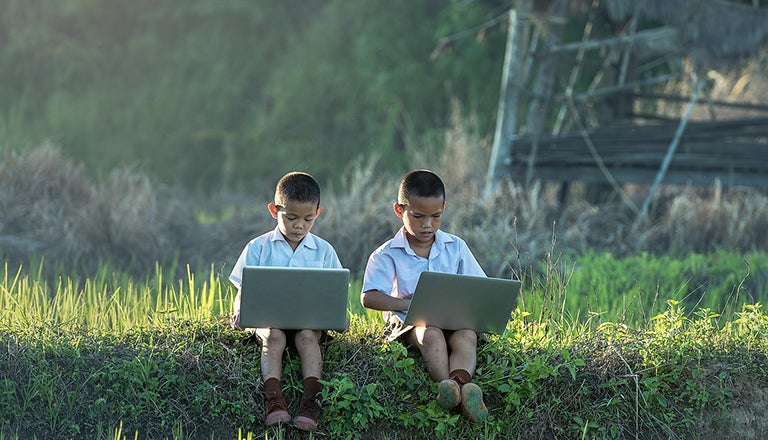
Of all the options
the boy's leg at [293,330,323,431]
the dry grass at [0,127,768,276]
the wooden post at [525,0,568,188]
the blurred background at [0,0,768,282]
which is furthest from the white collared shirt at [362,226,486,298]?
the wooden post at [525,0,568,188]

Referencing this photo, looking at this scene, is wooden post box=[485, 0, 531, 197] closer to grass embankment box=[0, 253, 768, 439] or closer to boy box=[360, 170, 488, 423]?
grass embankment box=[0, 253, 768, 439]

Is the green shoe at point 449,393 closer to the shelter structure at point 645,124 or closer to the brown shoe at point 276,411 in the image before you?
the brown shoe at point 276,411

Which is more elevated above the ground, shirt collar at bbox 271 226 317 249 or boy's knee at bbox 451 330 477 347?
shirt collar at bbox 271 226 317 249

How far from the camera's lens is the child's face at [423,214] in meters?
4.77

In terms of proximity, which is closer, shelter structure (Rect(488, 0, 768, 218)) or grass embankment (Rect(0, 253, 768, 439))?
grass embankment (Rect(0, 253, 768, 439))

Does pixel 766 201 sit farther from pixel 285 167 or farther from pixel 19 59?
pixel 19 59

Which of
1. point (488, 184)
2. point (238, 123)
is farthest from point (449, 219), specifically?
point (238, 123)

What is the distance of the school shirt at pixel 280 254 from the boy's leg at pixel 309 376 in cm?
33

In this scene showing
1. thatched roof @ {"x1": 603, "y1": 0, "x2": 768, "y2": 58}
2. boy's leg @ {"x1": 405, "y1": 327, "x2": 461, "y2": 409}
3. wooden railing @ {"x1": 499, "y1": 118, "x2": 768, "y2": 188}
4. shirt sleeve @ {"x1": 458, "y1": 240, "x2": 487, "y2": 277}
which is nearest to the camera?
boy's leg @ {"x1": 405, "y1": 327, "x2": 461, "y2": 409}

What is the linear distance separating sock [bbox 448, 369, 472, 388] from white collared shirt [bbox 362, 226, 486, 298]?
0.54m

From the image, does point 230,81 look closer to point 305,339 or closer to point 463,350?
point 305,339

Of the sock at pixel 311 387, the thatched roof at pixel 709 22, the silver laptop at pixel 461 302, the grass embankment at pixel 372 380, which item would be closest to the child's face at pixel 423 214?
the silver laptop at pixel 461 302

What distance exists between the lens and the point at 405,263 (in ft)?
16.3

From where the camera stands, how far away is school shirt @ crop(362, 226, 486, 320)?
491 centimetres
